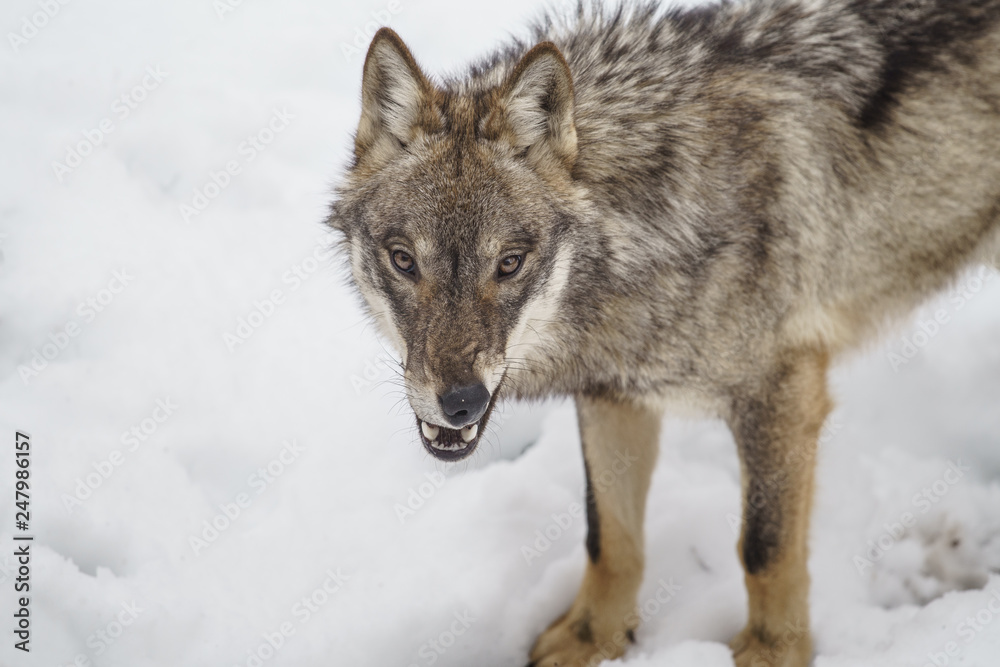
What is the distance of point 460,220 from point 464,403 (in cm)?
58

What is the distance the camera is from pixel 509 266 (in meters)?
2.62

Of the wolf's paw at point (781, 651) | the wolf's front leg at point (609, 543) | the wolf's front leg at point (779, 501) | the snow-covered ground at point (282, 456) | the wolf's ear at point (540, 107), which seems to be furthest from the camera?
the wolf's front leg at point (609, 543)

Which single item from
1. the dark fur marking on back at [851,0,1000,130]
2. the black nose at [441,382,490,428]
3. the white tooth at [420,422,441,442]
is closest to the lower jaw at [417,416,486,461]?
the white tooth at [420,422,441,442]

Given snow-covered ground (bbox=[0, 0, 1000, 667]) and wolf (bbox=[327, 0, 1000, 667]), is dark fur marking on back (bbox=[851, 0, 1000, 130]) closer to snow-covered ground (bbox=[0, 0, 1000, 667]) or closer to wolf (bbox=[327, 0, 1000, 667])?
wolf (bbox=[327, 0, 1000, 667])

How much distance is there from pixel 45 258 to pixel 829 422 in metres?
4.45

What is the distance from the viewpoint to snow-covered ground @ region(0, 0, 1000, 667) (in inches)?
138

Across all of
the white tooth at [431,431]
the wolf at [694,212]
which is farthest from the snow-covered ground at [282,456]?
the white tooth at [431,431]

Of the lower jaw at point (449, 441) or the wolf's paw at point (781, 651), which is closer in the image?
the lower jaw at point (449, 441)

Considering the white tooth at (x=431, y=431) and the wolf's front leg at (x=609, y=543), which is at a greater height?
the white tooth at (x=431, y=431)

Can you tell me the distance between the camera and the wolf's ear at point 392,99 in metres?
2.66

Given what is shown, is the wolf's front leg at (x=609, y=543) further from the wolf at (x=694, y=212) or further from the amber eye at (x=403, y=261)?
the amber eye at (x=403, y=261)

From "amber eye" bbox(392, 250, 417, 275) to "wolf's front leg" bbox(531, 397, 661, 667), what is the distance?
1271mm

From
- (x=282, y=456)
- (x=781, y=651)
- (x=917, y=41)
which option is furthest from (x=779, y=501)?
(x=282, y=456)

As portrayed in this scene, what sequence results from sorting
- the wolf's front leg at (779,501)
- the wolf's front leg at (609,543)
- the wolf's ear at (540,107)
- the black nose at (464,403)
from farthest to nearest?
the wolf's front leg at (609,543)
the wolf's front leg at (779,501)
the wolf's ear at (540,107)
the black nose at (464,403)
